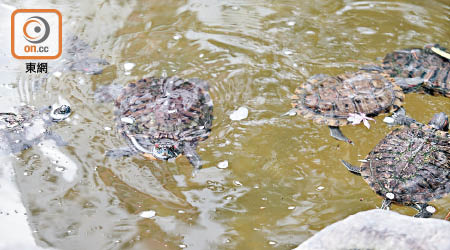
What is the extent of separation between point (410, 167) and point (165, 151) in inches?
85.4

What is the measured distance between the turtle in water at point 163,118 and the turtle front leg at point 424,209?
1.93 meters

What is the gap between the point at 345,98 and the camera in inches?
172

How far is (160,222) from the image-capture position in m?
3.49

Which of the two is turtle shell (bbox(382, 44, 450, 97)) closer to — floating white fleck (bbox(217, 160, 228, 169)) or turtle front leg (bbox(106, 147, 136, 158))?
floating white fleck (bbox(217, 160, 228, 169))

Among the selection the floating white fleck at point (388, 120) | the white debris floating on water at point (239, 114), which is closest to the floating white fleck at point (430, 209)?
the floating white fleck at point (388, 120)

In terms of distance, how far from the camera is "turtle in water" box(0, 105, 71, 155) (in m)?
4.12

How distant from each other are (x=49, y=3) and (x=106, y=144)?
3227 millimetres

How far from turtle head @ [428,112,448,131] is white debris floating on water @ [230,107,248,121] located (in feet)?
6.11

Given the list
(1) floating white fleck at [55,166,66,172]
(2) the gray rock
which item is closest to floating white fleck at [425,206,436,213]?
(2) the gray rock

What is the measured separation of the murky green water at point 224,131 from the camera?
3.47 metres

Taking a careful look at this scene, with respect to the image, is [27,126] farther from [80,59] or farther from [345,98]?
[345,98]

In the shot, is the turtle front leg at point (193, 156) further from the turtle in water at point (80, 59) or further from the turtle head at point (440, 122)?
the turtle head at point (440, 122)

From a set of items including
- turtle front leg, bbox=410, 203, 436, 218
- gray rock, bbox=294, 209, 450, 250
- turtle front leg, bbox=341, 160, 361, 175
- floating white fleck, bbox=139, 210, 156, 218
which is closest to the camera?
gray rock, bbox=294, 209, 450, 250

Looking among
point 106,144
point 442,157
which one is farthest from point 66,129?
point 442,157
